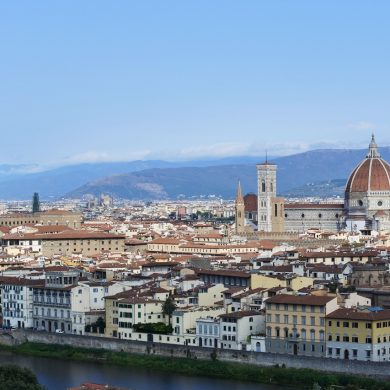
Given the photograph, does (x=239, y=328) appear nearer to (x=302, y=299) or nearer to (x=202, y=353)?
(x=202, y=353)

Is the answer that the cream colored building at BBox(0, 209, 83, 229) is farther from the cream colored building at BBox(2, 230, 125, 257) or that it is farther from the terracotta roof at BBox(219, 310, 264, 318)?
the terracotta roof at BBox(219, 310, 264, 318)

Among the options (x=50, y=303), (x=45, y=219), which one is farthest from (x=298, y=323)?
(x=45, y=219)

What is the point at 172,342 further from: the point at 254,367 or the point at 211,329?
the point at 254,367

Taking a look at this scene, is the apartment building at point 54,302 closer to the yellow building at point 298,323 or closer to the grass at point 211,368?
the grass at point 211,368

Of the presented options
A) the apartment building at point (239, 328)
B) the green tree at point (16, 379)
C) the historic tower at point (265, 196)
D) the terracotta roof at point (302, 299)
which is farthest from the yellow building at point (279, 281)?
the historic tower at point (265, 196)

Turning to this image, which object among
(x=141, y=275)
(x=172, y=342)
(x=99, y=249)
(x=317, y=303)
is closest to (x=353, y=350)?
(x=317, y=303)
